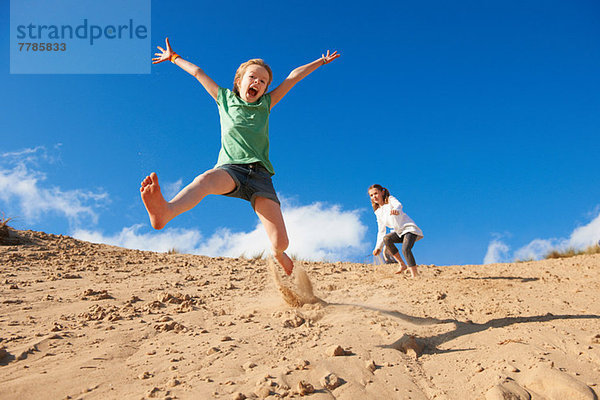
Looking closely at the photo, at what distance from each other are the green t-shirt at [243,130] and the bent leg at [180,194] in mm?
342

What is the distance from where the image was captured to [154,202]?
120 inches

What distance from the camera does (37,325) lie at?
12.8 feet

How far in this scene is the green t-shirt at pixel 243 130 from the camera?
4.12m

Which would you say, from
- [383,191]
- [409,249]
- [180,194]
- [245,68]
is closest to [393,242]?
[409,249]

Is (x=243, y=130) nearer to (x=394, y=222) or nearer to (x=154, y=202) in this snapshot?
(x=154, y=202)

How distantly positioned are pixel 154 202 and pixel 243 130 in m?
1.44

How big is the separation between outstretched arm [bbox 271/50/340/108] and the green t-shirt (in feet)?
0.65

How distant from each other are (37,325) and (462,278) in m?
5.40

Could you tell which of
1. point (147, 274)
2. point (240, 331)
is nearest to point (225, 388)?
point (240, 331)

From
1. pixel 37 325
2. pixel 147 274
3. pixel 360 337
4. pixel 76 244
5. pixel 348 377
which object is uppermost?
pixel 76 244

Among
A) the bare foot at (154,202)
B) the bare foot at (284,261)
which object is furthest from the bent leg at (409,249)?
the bare foot at (154,202)

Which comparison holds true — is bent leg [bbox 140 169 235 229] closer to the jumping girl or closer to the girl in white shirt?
the jumping girl

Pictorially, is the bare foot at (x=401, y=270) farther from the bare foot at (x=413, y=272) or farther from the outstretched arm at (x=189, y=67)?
the outstretched arm at (x=189, y=67)

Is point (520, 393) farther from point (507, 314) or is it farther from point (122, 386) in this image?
point (122, 386)
